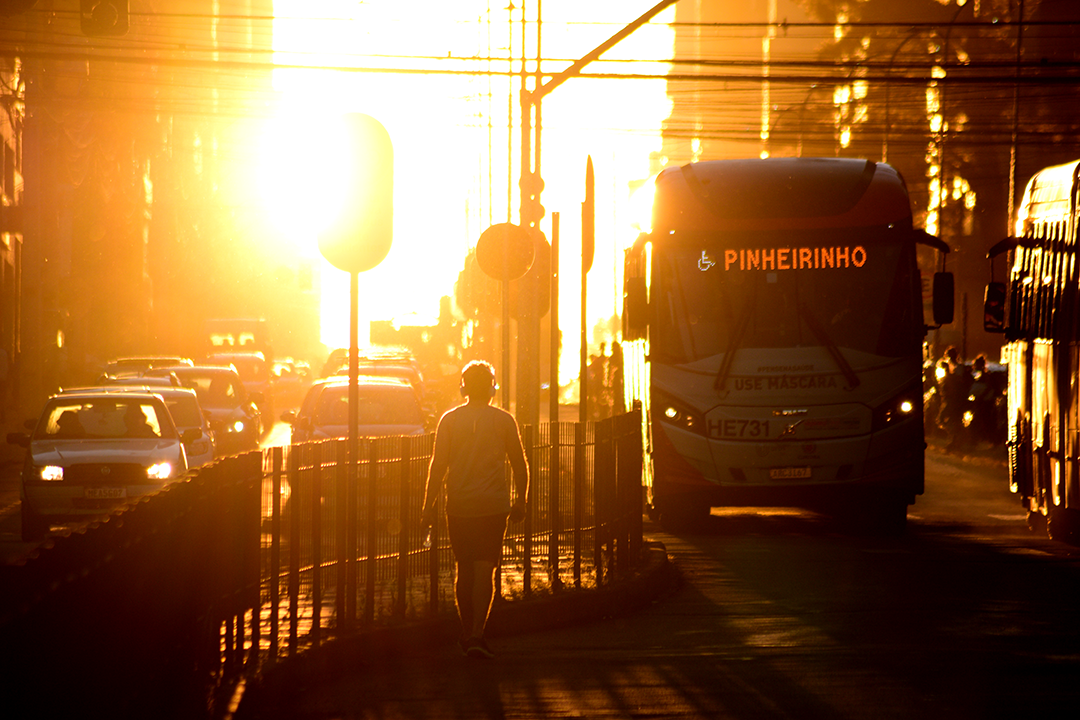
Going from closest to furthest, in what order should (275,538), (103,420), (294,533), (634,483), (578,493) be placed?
1. (275,538)
2. (294,533)
3. (578,493)
4. (634,483)
5. (103,420)

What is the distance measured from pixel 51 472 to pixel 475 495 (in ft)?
29.7

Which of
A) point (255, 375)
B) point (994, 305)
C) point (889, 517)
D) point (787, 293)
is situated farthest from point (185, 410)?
point (255, 375)

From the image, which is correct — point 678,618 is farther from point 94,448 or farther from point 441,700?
point 94,448

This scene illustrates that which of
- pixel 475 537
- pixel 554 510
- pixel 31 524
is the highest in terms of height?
pixel 475 537

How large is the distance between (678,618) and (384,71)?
13972 mm

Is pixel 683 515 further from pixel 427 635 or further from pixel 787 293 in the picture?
pixel 427 635

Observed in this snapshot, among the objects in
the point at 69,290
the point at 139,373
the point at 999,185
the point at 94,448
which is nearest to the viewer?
the point at 94,448

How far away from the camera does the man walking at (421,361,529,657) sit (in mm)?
9461

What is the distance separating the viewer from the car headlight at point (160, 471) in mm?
17406

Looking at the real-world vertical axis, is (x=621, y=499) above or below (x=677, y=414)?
below

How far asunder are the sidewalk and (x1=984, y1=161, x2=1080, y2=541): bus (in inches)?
157

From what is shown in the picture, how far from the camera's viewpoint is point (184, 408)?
2231 centimetres

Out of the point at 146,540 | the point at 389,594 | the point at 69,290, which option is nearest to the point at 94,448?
the point at 389,594

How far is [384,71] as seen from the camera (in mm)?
23578
